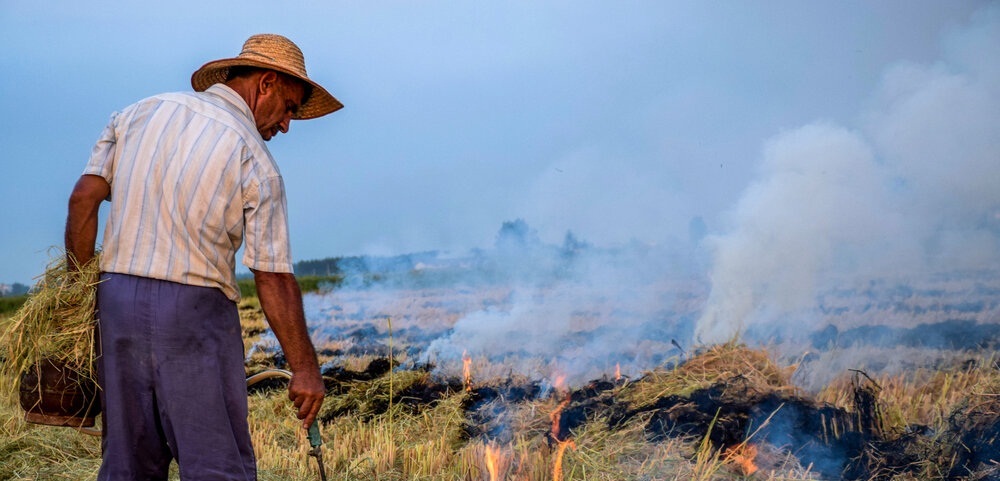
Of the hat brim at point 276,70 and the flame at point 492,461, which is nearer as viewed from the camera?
the hat brim at point 276,70

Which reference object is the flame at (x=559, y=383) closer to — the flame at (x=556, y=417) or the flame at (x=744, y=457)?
the flame at (x=556, y=417)

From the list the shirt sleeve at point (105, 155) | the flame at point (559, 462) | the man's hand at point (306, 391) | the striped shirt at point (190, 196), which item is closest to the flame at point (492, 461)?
the flame at point (559, 462)

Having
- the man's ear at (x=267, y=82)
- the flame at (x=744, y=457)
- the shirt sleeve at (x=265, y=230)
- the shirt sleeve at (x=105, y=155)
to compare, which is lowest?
the flame at (x=744, y=457)

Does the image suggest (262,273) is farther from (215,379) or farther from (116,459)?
(116,459)

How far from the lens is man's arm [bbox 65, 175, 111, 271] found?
311 centimetres

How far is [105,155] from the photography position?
3129 millimetres

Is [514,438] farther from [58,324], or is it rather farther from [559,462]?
[58,324]

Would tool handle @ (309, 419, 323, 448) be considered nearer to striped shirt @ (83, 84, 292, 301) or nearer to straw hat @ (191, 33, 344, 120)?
striped shirt @ (83, 84, 292, 301)

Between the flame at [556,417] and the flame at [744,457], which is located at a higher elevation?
the flame at [556,417]

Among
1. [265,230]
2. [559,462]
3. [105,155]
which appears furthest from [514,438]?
[105,155]

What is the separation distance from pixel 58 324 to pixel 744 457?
11.8 feet

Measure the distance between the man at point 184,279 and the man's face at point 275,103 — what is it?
0.86ft

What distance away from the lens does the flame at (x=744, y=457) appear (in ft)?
15.8

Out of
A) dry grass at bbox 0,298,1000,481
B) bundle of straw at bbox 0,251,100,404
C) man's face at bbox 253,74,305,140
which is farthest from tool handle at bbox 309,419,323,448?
dry grass at bbox 0,298,1000,481
